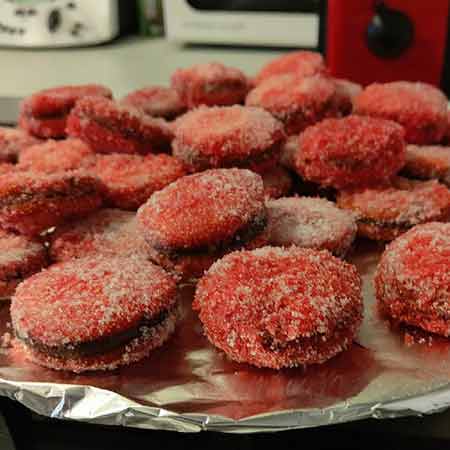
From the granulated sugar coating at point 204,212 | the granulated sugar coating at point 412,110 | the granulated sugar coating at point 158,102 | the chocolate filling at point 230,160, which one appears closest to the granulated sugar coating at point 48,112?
the granulated sugar coating at point 158,102

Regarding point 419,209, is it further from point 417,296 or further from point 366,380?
point 366,380

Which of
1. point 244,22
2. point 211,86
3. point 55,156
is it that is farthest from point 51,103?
point 244,22

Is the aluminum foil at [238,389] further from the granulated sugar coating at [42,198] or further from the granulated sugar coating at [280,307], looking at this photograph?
the granulated sugar coating at [42,198]

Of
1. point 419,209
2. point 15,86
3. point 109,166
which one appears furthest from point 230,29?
point 419,209

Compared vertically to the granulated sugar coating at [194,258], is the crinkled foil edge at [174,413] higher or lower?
lower

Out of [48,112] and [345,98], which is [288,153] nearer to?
[345,98]
